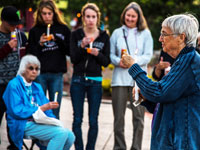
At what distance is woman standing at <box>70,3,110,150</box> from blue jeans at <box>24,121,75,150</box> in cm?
52

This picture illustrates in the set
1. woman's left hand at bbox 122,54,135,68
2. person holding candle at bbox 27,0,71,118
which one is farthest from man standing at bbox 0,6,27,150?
woman's left hand at bbox 122,54,135,68

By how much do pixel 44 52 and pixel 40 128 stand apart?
1.24m

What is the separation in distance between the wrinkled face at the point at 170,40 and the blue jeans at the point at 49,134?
6.91 ft

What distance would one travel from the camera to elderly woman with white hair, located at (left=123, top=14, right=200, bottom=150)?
2.48 meters

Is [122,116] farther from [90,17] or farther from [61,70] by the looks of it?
[90,17]

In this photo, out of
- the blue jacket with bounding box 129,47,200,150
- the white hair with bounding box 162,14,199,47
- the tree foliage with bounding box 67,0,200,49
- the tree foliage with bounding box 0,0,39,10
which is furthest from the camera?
the tree foliage with bounding box 67,0,200,49

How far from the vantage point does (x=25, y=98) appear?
4.43 meters

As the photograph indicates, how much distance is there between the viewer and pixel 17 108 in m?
4.33

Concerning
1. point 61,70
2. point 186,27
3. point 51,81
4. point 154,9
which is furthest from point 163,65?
point 154,9

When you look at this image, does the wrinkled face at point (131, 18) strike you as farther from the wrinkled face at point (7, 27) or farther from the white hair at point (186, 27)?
the white hair at point (186, 27)

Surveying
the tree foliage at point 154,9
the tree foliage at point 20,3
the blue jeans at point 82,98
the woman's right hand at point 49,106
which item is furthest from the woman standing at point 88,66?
the tree foliage at point 154,9

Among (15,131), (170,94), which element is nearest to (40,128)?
(15,131)

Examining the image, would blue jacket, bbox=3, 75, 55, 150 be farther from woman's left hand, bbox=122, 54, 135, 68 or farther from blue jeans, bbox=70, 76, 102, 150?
woman's left hand, bbox=122, 54, 135, 68

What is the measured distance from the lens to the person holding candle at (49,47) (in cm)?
509
